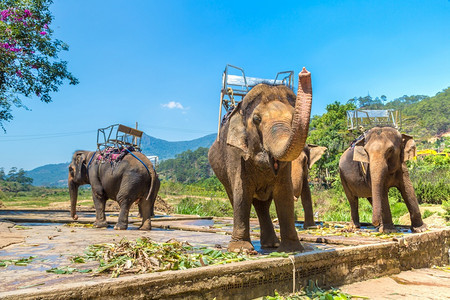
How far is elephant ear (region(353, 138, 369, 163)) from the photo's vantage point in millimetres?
10133

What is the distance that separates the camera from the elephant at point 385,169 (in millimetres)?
9297

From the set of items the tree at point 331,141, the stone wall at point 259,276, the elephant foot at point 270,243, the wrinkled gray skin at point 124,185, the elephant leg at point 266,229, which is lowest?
the stone wall at point 259,276

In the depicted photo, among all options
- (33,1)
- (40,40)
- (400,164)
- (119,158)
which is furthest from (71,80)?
(400,164)

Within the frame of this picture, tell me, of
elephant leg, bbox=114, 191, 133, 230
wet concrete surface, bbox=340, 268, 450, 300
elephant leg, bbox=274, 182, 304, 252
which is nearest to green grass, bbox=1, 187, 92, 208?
elephant leg, bbox=114, 191, 133, 230

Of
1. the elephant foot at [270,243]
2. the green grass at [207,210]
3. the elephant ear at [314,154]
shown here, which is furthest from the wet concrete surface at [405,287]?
the green grass at [207,210]

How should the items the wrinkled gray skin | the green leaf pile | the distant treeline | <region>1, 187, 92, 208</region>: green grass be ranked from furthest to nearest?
1. <region>1, 187, 92, 208</region>: green grass
2. the distant treeline
3. the wrinkled gray skin
4. the green leaf pile

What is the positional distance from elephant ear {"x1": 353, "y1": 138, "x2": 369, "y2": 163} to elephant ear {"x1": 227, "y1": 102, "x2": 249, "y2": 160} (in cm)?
561

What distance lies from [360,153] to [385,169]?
0.99 meters

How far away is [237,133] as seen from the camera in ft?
18.3

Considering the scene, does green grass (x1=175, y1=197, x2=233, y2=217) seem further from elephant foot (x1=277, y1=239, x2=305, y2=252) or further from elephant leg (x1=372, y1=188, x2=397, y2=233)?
elephant foot (x1=277, y1=239, x2=305, y2=252)

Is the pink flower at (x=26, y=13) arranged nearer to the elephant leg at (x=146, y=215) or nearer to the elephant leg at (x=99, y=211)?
the elephant leg at (x=99, y=211)

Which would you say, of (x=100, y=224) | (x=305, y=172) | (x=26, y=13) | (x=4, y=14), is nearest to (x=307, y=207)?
(x=305, y=172)

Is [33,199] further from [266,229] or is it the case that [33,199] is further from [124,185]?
[266,229]

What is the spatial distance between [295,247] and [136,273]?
2592 mm
